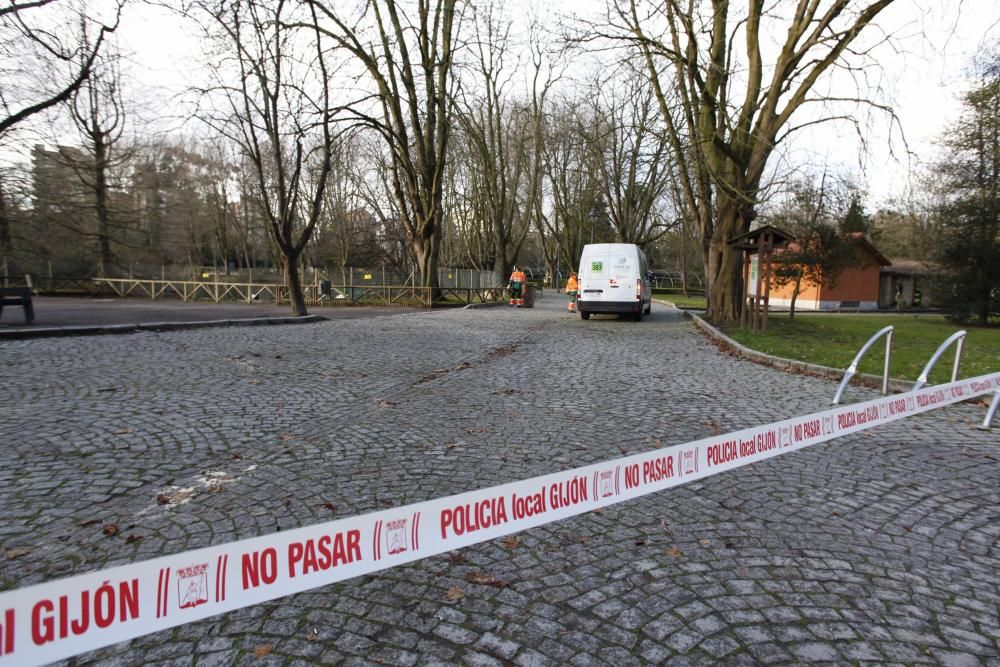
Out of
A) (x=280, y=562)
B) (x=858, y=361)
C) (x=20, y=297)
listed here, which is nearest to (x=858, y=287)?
(x=858, y=361)

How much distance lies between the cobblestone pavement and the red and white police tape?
425 millimetres

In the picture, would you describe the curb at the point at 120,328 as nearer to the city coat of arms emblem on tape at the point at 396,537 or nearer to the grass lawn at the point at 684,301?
the city coat of arms emblem on tape at the point at 396,537

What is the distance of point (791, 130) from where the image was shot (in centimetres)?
1634

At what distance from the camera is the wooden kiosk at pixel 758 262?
15709 millimetres

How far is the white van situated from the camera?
18.2 m

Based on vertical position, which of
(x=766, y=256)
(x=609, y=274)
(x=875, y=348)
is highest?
(x=766, y=256)

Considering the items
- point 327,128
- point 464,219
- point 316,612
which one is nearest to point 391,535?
point 316,612

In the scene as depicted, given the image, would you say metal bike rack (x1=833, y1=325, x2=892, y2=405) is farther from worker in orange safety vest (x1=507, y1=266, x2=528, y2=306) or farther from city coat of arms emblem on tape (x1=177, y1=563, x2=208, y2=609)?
worker in orange safety vest (x1=507, y1=266, x2=528, y2=306)

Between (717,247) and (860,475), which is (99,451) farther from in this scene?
(717,247)

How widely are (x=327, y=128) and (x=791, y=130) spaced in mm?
13254

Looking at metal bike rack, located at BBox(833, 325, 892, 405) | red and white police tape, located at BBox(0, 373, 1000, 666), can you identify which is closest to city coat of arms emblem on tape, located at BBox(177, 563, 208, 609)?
red and white police tape, located at BBox(0, 373, 1000, 666)

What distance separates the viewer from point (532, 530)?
3395 mm

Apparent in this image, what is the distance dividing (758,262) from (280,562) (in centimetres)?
1669

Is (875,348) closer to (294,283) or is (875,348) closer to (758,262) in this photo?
(758,262)
